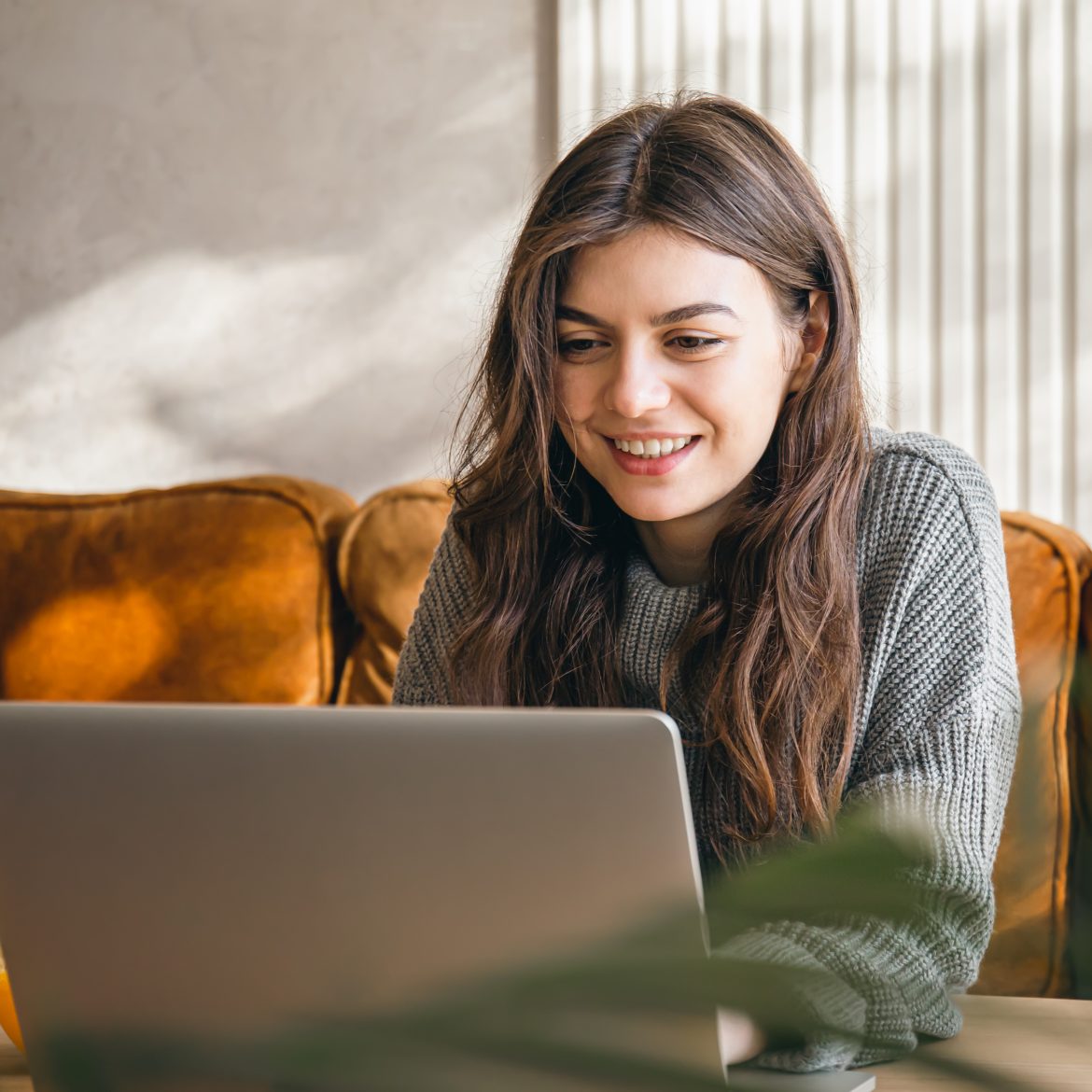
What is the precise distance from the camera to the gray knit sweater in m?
0.97

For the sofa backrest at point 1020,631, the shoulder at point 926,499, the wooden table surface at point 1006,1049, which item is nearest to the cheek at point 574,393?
the shoulder at point 926,499

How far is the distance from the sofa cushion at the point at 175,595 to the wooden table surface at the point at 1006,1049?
3.79 ft

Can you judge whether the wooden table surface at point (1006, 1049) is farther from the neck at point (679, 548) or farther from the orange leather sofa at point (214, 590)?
the orange leather sofa at point (214, 590)

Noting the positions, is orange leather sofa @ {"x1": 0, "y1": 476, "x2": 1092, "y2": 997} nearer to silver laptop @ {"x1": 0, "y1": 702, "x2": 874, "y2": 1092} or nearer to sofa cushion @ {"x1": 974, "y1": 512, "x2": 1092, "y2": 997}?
sofa cushion @ {"x1": 974, "y1": 512, "x2": 1092, "y2": 997}

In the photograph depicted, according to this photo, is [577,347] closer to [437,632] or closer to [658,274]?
[658,274]

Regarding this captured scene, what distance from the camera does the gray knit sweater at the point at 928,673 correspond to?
970 millimetres

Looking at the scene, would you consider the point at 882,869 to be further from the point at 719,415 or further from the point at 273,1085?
the point at 719,415

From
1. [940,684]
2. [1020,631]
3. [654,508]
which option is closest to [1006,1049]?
[940,684]

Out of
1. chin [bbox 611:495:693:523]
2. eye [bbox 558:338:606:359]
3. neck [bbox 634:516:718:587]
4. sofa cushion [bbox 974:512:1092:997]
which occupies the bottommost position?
sofa cushion [bbox 974:512:1092:997]

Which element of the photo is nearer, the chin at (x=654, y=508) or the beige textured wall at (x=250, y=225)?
the chin at (x=654, y=508)

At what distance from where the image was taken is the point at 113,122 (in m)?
2.56

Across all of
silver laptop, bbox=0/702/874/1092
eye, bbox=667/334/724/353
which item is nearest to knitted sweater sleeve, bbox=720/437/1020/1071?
eye, bbox=667/334/724/353

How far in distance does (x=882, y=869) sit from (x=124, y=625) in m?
2.01

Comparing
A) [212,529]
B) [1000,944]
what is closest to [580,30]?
[212,529]
